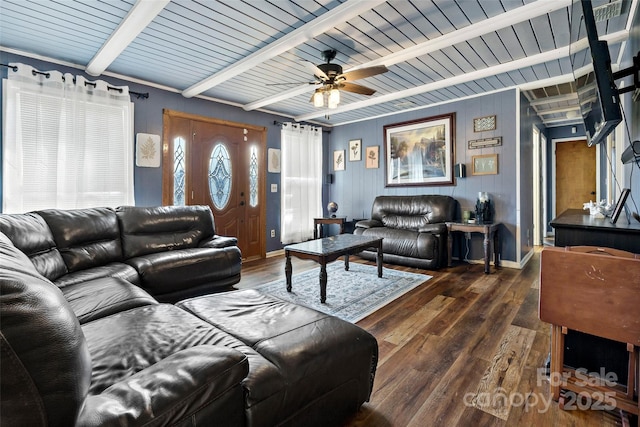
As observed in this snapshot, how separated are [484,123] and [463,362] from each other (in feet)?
12.4

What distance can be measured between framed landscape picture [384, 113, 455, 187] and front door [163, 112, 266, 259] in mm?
2324

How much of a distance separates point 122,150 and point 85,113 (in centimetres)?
51

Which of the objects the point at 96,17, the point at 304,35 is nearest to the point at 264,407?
the point at 304,35

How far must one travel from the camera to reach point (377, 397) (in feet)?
5.41

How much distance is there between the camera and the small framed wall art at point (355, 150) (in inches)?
239

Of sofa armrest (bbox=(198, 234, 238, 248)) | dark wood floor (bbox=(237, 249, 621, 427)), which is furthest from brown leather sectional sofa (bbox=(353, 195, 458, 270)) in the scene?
sofa armrest (bbox=(198, 234, 238, 248))

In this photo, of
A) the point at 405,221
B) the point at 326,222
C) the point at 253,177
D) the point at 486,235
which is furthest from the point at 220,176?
the point at 486,235

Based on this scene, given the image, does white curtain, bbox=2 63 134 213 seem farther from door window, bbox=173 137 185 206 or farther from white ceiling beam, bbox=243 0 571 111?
white ceiling beam, bbox=243 0 571 111

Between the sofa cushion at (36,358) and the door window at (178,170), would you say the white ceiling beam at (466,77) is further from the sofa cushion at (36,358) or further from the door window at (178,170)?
the sofa cushion at (36,358)

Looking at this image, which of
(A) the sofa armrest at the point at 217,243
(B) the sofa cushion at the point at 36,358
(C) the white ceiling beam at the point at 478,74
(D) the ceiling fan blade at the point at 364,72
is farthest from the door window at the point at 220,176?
(B) the sofa cushion at the point at 36,358

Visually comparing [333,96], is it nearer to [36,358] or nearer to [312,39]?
[312,39]

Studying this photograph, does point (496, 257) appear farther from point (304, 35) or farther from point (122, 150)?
point (122, 150)

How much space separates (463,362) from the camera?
1957mm

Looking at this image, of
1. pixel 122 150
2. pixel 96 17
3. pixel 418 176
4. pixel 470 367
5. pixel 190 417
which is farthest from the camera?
pixel 418 176
